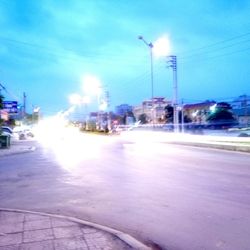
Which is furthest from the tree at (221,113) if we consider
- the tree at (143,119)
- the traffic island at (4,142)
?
the traffic island at (4,142)

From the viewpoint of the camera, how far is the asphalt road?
23.8 ft

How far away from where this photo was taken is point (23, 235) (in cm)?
705

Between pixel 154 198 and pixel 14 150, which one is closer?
pixel 154 198

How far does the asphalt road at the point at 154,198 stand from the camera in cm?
725

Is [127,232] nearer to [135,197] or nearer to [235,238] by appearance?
[235,238]

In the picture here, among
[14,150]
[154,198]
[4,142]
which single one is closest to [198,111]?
[4,142]

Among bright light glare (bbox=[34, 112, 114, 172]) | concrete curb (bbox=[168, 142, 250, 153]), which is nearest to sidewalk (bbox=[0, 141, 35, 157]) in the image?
bright light glare (bbox=[34, 112, 114, 172])

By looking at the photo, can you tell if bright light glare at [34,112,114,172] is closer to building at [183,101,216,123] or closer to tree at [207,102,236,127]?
tree at [207,102,236,127]

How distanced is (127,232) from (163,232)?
1.92ft

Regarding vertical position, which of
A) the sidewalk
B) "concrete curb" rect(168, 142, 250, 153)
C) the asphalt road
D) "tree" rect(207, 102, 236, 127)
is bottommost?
the asphalt road

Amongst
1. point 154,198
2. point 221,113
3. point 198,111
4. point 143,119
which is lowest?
point 154,198

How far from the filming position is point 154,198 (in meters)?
10.5

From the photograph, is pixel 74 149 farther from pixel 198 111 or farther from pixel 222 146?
pixel 198 111

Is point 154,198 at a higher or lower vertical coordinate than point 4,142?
lower
